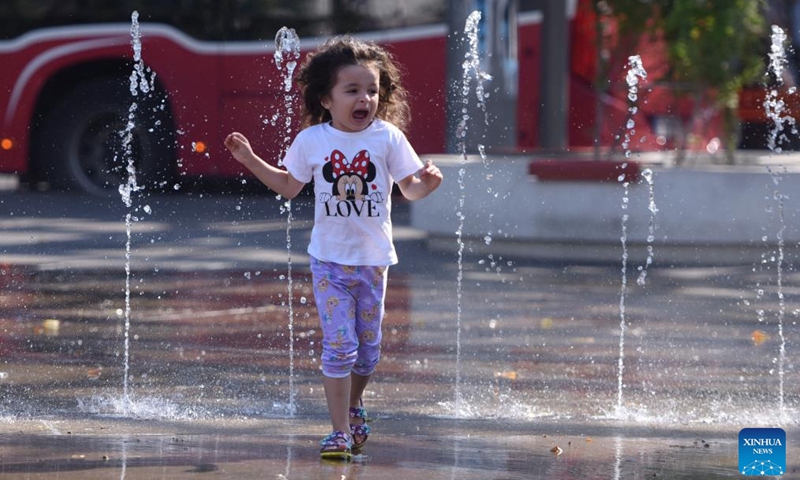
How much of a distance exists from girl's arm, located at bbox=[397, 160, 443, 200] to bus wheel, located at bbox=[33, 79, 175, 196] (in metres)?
8.48

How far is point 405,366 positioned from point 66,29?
26.6ft

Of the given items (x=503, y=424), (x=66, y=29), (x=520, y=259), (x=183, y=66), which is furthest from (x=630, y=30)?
(x=503, y=424)

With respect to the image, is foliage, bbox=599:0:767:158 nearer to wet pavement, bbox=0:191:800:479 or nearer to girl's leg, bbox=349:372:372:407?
wet pavement, bbox=0:191:800:479

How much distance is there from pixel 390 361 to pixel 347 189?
201 centimetres

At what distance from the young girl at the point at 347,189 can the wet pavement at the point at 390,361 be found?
353 mm

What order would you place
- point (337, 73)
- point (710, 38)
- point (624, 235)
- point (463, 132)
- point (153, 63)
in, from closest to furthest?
point (337, 73) → point (624, 235) → point (710, 38) → point (463, 132) → point (153, 63)

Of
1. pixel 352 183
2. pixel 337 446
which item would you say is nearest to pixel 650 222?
pixel 352 183

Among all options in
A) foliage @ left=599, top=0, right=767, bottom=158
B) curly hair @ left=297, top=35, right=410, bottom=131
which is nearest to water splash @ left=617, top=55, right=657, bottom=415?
foliage @ left=599, top=0, right=767, bottom=158

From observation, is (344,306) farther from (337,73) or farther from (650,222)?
(650,222)

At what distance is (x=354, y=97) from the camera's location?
177 inches

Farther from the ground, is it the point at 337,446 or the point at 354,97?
the point at 354,97

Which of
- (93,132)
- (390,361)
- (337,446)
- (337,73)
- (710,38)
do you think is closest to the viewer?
(337,446)

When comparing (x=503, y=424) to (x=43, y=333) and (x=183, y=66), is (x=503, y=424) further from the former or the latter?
(x=183, y=66)

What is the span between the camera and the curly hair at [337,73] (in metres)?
4.55
